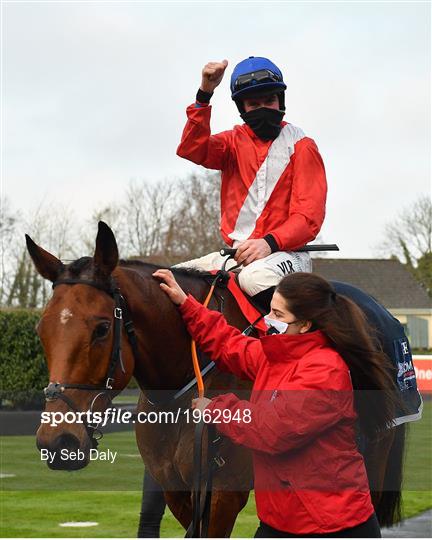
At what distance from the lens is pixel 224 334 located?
389cm

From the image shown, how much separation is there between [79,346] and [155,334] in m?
0.54

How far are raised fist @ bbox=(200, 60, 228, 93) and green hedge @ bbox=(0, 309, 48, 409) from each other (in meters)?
13.9

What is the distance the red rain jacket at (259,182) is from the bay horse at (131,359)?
0.40m

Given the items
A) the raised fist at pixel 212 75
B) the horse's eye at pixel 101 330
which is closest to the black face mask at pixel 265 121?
the raised fist at pixel 212 75

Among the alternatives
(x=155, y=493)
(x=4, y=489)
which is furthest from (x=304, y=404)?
A: (x=4, y=489)

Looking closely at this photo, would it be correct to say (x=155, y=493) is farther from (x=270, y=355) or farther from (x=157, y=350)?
(x=270, y=355)

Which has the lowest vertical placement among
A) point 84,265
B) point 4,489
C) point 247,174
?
point 4,489

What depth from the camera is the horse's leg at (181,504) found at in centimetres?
407

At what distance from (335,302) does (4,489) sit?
7.47 m

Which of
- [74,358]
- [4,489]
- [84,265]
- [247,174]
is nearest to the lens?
[74,358]

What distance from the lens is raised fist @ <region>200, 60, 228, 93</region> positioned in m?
4.20

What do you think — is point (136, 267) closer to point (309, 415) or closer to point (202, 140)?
point (202, 140)

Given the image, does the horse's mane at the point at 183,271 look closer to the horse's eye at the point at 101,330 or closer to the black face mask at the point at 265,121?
the horse's eye at the point at 101,330

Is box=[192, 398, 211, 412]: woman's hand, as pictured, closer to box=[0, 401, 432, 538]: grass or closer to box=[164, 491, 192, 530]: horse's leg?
box=[164, 491, 192, 530]: horse's leg
